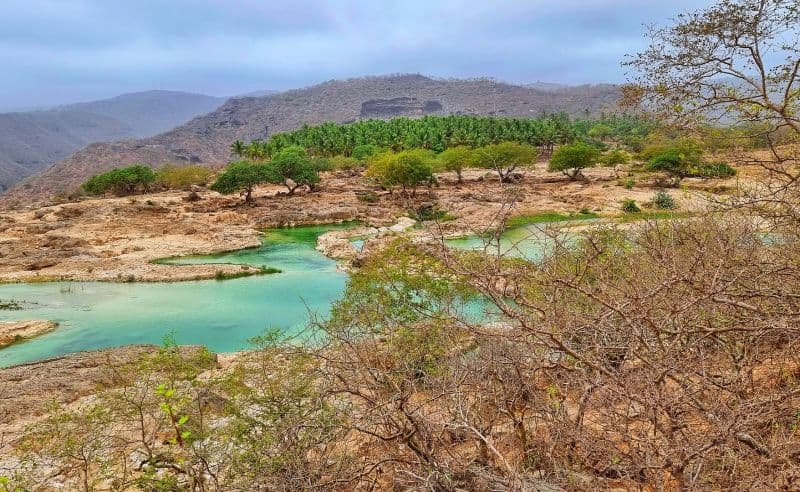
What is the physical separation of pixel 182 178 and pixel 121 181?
5.55 m

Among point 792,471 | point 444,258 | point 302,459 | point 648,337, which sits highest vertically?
point 444,258

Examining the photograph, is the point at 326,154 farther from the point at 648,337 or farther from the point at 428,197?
the point at 648,337

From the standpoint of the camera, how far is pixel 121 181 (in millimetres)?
49156

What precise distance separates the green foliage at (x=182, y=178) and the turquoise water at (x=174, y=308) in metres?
29.7

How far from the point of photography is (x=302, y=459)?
5.49m

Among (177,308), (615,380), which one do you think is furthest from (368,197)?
(615,380)

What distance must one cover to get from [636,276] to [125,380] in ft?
35.5

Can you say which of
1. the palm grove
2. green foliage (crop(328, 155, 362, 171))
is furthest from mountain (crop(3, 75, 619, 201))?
the palm grove

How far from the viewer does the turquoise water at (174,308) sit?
17219 millimetres

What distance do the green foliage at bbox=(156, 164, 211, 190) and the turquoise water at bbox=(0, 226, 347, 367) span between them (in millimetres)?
29702

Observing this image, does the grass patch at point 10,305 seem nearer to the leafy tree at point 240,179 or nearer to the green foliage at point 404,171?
the leafy tree at point 240,179

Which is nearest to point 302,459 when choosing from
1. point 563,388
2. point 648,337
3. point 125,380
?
point 563,388

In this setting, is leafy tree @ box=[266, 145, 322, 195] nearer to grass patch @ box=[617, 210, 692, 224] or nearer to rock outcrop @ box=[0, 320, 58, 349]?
rock outcrop @ box=[0, 320, 58, 349]

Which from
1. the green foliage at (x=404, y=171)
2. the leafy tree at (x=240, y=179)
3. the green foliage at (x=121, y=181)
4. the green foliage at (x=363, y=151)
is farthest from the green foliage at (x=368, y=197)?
the green foliage at (x=121, y=181)
